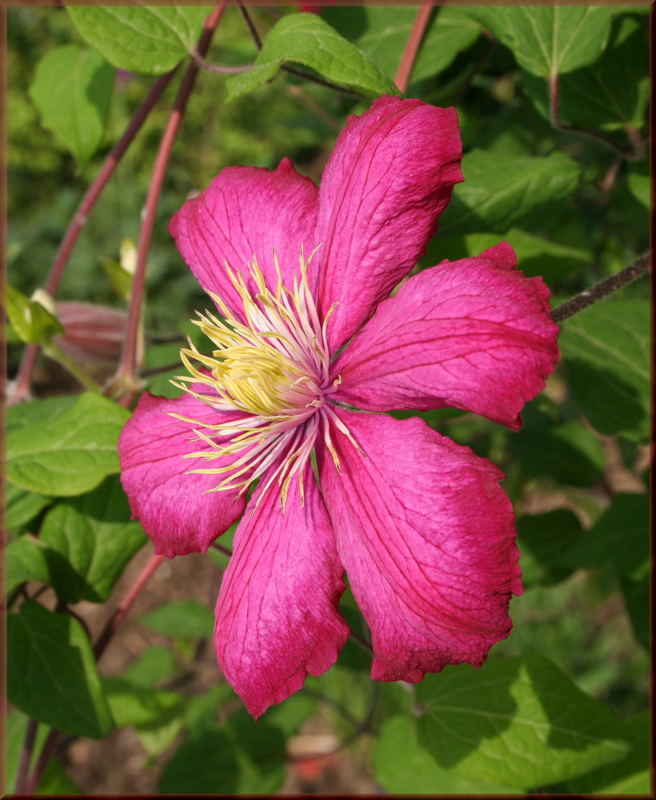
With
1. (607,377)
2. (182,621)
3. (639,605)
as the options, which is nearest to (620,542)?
(639,605)

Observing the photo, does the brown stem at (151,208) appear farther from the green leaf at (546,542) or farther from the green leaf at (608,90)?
the green leaf at (546,542)

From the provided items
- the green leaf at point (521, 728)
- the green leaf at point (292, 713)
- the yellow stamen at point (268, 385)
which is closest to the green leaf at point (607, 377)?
the green leaf at point (521, 728)

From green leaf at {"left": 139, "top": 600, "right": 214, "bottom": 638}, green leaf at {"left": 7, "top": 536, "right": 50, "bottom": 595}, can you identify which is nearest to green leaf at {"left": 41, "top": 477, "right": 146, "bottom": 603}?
green leaf at {"left": 7, "top": 536, "right": 50, "bottom": 595}

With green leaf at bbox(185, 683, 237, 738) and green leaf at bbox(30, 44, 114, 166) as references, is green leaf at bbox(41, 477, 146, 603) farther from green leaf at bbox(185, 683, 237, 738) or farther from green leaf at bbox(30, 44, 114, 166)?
green leaf at bbox(185, 683, 237, 738)

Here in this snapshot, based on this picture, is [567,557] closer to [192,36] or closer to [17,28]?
[192,36]

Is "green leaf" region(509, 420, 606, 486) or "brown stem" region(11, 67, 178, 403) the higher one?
"brown stem" region(11, 67, 178, 403)

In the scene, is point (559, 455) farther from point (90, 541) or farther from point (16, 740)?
point (16, 740)

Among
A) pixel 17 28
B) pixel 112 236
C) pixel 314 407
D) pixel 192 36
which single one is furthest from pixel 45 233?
pixel 314 407
